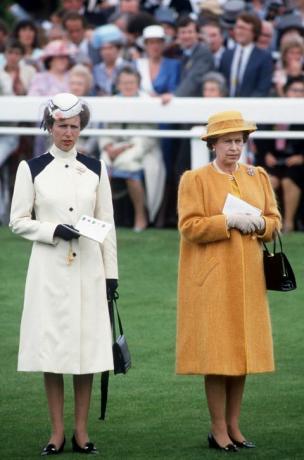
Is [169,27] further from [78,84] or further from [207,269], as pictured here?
[207,269]

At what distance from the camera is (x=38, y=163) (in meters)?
7.75

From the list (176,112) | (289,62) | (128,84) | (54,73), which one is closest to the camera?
(176,112)

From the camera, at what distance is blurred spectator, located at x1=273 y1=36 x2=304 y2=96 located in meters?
15.5

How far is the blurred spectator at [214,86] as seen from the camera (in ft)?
49.1

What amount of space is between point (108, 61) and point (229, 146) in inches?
367

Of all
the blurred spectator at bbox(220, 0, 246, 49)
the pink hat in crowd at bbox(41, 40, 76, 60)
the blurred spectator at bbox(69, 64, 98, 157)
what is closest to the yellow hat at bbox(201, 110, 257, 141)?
the blurred spectator at bbox(69, 64, 98, 157)

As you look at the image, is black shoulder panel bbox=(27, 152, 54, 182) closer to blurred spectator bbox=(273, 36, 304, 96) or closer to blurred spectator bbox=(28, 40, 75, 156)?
blurred spectator bbox=(273, 36, 304, 96)

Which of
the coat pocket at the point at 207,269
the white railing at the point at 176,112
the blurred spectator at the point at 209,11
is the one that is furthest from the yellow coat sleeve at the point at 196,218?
the blurred spectator at the point at 209,11

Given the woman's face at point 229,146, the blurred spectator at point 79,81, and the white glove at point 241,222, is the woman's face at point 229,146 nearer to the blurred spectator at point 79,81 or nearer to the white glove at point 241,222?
the white glove at point 241,222

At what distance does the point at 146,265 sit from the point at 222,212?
5.88 metres

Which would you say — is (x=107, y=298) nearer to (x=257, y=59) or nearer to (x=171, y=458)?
(x=171, y=458)

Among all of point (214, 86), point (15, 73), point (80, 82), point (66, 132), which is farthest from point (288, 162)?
point (66, 132)

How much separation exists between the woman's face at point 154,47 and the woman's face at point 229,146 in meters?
8.62

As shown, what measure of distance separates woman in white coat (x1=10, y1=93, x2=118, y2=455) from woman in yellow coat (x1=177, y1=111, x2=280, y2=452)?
43 cm
